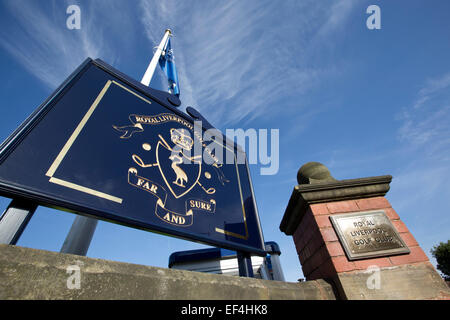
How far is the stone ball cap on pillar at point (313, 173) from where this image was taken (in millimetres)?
2344

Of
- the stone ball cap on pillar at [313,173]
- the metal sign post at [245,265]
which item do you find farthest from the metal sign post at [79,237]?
the stone ball cap on pillar at [313,173]

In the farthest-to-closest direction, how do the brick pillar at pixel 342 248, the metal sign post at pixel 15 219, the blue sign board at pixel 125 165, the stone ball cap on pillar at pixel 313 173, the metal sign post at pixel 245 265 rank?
1. the stone ball cap on pillar at pixel 313 173
2. the metal sign post at pixel 245 265
3. the brick pillar at pixel 342 248
4. the blue sign board at pixel 125 165
5. the metal sign post at pixel 15 219

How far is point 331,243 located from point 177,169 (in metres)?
1.66

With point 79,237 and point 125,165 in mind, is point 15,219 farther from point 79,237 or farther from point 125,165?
point 79,237

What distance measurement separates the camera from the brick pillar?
1.58 meters

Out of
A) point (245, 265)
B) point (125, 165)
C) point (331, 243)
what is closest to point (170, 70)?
point (125, 165)

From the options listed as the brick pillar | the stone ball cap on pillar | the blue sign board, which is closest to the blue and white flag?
the blue sign board

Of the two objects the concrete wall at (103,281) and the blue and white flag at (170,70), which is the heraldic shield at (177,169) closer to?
the concrete wall at (103,281)

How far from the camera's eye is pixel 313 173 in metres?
2.45

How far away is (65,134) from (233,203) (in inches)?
71.3

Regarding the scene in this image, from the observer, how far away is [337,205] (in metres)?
2.05

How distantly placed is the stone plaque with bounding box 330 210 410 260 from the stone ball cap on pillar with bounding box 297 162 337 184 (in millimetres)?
502

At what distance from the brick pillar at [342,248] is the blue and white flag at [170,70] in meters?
5.65
